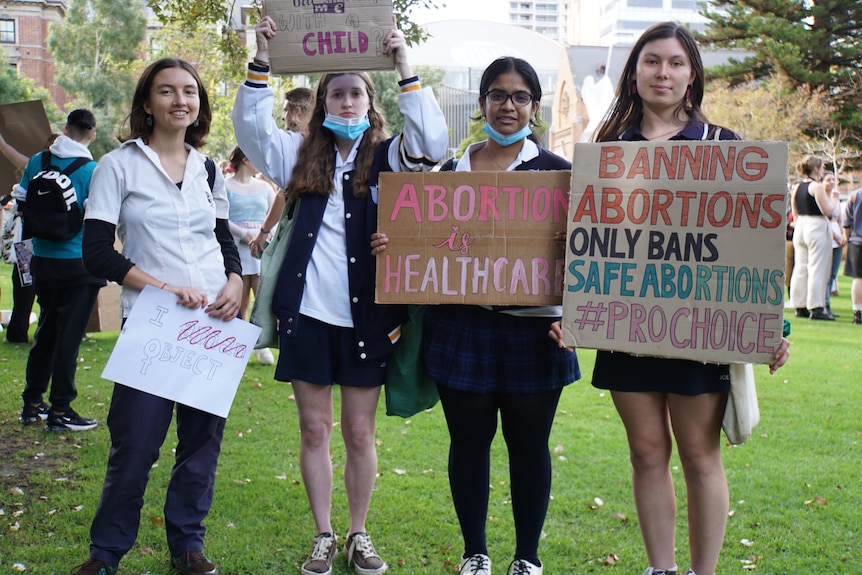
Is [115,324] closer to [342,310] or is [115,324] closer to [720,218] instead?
[342,310]

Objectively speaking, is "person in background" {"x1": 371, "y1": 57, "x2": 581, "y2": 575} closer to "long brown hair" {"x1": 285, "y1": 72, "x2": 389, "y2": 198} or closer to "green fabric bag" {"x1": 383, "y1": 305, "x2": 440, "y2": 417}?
"green fabric bag" {"x1": 383, "y1": 305, "x2": 440, "y2": 417}

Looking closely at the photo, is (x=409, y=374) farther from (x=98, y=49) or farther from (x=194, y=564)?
(x=98, y=49)

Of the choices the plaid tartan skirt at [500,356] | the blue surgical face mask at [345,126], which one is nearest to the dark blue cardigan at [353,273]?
the blue surgical face mask at [345,126]

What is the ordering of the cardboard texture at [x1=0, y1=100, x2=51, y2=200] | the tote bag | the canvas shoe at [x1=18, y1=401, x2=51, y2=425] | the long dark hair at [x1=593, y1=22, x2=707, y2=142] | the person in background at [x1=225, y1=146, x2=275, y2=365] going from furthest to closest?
the person in background at [x1=225, y1=146, x2=275, y2=365], the cardboard texture at [x1=0, y1=100, x2=51, y2=200], the canvas shoe at [x1=18, y1=401, x2=51, y2=425], the long dark hair at [x1=593, y1=22, x2=707, y2=142], the tote bag

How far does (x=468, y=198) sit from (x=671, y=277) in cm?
77

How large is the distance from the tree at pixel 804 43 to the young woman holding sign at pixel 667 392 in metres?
33.0

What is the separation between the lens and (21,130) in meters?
7.38

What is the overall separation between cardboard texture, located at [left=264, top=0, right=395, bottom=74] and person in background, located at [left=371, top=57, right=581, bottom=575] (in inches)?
17.6

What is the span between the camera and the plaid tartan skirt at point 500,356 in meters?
3.32

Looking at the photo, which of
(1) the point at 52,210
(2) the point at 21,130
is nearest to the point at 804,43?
(2) the point at 21,130

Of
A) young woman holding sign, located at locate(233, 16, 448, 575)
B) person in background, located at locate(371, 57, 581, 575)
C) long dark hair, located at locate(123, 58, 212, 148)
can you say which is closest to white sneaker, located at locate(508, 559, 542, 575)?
person in background, located at locate(371, 57, 581, 575)

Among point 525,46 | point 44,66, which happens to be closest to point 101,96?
point 44,66

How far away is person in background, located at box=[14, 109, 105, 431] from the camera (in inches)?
234

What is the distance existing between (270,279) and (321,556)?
1160mm
